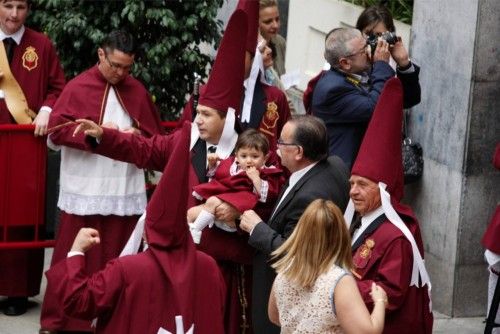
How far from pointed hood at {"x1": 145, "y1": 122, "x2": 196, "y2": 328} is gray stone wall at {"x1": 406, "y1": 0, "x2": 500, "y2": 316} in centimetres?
347

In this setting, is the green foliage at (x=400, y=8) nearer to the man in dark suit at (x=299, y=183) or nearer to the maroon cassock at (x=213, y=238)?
the maroon cassock at (x=213, y=238)

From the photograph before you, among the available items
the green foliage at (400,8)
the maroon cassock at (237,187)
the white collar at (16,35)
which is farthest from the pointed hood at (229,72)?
the green foliage at (400,8)

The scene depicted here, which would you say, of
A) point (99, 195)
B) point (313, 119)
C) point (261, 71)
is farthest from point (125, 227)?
point (313, 119)

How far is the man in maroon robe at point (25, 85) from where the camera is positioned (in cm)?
982

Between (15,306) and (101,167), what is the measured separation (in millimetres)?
1306

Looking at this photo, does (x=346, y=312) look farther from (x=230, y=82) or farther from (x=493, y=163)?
(x=493, y=163)

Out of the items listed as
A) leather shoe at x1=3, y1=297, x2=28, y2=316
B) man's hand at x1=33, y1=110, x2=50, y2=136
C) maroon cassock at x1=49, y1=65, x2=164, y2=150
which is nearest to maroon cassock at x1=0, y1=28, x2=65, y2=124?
man's hand at x1=33, y1=110, x2=50, y2=136

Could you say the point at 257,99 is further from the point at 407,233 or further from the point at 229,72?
the point at 407,233

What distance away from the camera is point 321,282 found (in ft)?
21.9

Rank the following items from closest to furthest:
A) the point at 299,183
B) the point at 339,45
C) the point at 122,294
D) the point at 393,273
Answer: the point at 122,294 < the point at 393,273 < the point at 299,183 < the point at 339,45

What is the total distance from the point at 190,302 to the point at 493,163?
335 cm

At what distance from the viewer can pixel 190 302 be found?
274 inches

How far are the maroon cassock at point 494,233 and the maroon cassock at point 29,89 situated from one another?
2.96 metres

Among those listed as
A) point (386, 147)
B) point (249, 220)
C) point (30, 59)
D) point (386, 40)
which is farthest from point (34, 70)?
point (386, 147)
